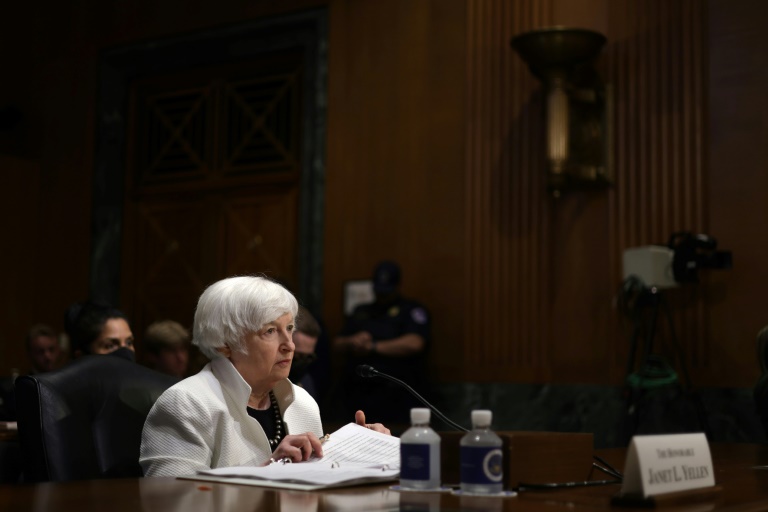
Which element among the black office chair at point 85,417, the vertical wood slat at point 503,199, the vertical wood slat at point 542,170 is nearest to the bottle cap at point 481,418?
the black office chair at point 85,417

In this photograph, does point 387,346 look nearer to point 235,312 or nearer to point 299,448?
point 235,312

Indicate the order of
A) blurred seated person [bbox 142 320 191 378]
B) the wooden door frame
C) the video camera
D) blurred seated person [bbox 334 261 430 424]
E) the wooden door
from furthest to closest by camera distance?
1. the wooden door
2. the wooden door frame
3. blurred seated person [bbox 334 261 430 424]
4. the video camera
5. blurred seated person [bbox 142 320 191 378]

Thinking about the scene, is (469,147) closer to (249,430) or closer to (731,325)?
(731,325)

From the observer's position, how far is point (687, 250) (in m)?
6.31

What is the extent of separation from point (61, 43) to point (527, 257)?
16.9 ft

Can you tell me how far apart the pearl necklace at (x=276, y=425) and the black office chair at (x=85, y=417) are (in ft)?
1.04

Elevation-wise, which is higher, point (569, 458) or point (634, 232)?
point (634, 232)

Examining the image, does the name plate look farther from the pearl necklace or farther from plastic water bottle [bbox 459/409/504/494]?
the pearl necklace

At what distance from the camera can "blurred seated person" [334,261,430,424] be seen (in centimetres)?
690

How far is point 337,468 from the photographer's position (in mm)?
2311

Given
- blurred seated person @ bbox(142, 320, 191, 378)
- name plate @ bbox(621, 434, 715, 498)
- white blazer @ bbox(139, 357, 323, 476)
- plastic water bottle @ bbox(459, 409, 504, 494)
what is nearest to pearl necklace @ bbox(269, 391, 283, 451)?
white blazer @ bbox(139, 357, 323, 476)

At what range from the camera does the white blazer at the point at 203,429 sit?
265 cm

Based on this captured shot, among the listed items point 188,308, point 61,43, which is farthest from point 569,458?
point 61,43

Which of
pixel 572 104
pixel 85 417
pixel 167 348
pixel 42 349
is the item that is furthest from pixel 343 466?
pixel 42 349
